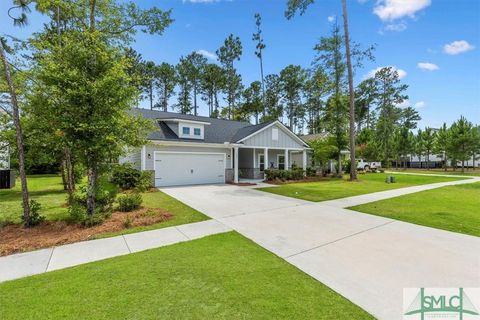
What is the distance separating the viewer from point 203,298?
2.90m

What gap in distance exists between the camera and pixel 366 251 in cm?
439

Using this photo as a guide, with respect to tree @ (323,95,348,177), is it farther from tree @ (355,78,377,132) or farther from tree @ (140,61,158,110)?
tree @ (140,61,158,110)

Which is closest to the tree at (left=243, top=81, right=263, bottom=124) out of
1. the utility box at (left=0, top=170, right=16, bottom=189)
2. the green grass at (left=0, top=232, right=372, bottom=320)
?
the utility box at (left=0, top=170, right=16, bottom=189)

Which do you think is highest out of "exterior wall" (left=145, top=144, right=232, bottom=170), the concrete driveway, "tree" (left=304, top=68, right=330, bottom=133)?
"tree" (left=304, top=68, right=330, bottom=133)

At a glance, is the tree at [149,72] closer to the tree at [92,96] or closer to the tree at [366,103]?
the tree at [92,96]

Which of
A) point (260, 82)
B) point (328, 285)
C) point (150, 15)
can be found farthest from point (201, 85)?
point (328, 285)

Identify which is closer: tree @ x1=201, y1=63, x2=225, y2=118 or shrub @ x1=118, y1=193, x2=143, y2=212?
shrub @ x1=118, y1=193, x2=143, y2=212

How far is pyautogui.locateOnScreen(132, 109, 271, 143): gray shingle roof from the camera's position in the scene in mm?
15649

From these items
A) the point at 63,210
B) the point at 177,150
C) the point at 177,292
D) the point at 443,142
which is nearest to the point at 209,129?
the point at 177,150

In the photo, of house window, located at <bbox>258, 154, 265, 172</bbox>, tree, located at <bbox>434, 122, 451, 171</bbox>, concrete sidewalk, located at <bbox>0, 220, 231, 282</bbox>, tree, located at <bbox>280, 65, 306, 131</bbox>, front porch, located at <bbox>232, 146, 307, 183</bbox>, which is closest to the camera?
concrete sidewalk, located at <bbox>0, 220, 231, 282</bbox>

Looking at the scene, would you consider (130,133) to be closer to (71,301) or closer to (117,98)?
(117,98)

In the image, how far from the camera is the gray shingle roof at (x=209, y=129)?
1565 centimetres

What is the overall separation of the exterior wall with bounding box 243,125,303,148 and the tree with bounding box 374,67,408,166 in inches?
1179

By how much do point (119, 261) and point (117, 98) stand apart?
176 inches
